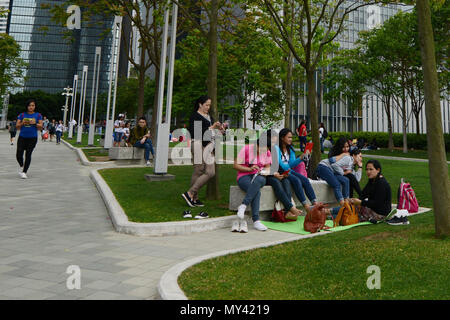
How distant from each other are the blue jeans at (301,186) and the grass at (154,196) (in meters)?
1.33

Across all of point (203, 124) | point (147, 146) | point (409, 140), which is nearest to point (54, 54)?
point (409, 140)

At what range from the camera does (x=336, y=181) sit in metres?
7.48

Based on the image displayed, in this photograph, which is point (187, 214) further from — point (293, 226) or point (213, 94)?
point (213, 94)

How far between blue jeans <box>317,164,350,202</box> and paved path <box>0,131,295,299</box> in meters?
2.05

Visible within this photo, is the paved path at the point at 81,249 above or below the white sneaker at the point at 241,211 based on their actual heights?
below

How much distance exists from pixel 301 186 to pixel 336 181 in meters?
1.04

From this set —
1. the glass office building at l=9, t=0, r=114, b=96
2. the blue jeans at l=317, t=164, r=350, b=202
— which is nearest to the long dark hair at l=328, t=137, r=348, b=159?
the blue jeans at l=317, t=164, r=350, b=202

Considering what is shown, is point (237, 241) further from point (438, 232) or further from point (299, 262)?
point (438, 232)

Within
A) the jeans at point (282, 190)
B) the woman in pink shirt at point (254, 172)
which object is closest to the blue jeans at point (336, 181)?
the jeans at point (282, 190)

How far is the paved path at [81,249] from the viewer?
348cm

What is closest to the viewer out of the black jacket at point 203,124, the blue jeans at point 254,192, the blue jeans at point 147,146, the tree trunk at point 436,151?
the tree trunk at point 436,151

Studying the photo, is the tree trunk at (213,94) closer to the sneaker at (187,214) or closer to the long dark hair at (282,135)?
the long dark hair at (282,135)

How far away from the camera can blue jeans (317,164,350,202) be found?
7.48 m

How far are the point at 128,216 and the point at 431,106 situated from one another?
4.91m
